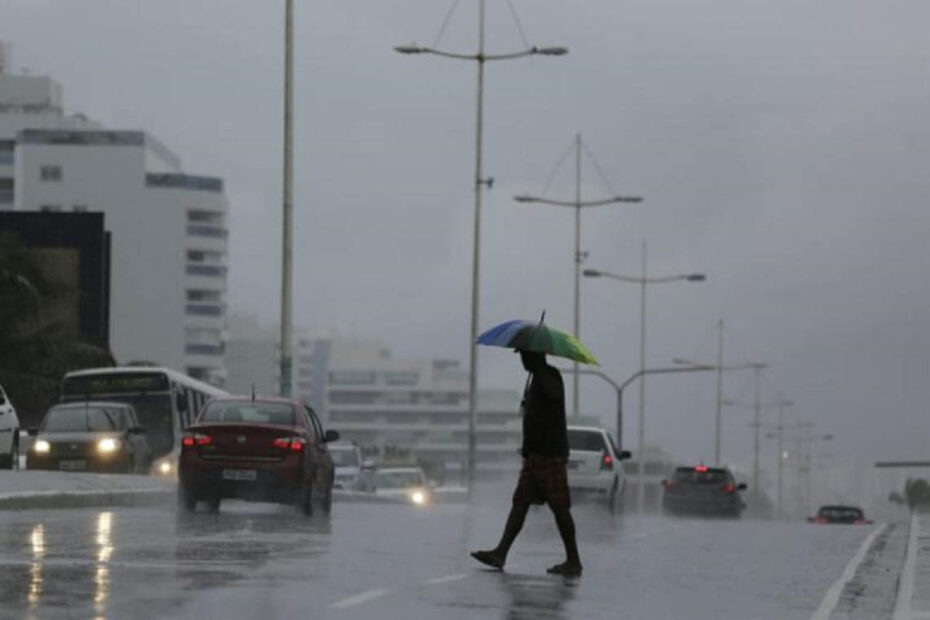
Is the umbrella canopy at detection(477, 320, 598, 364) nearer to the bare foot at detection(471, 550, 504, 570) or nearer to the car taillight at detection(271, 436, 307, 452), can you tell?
the bare foot at detection(471, 550, 504, 570)

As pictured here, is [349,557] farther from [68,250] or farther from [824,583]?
[68,250]

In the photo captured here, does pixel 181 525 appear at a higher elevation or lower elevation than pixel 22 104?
lower

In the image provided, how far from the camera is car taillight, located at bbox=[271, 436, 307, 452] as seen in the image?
3131 cm

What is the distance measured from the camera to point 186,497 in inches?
1238

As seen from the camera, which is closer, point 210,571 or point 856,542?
point 210,571

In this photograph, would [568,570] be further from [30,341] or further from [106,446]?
[30,341]

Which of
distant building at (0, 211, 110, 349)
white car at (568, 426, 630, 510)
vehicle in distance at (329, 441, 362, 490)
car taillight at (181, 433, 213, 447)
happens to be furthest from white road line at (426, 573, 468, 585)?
distant building at (0, 211, 110, 349)

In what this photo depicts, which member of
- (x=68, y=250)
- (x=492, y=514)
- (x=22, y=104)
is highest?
(x=22, y=104)

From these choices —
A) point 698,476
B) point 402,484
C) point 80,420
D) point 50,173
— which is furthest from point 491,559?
point 50,173

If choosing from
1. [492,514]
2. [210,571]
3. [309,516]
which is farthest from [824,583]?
[492,514]

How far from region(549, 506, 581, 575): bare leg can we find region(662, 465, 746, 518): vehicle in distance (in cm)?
4356

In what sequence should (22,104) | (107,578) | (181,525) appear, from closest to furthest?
(107,578)
(181,525)
(22,104)

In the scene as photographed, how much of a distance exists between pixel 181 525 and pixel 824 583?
841 centimetres

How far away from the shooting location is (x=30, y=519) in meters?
26.3
